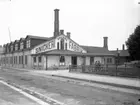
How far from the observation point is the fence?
15.3 m

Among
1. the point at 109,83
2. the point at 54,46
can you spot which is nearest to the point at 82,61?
the point at 54,46

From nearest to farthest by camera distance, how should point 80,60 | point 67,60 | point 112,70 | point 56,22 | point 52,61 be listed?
point 112,70, point 52,61, point 67,60, point 80,60, point 56,22

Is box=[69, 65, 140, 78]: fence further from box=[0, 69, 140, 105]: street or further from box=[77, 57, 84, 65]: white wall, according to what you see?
box=[77, 57, 84, 65]: white wall

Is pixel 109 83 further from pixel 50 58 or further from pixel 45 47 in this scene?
pixel 45 47

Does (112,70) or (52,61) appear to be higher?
(52,61)

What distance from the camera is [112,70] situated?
17.8 meters

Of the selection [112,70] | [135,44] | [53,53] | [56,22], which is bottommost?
[112,70]

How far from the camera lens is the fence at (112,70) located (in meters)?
15.3

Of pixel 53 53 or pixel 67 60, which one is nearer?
pixel 53 53

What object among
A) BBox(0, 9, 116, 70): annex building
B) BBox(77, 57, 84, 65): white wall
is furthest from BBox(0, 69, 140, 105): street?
BBox(77, 57, 84, 65): white wall

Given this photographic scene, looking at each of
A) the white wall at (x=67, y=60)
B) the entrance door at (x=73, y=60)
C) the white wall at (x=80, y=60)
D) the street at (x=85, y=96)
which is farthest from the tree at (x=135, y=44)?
the street at (x=85, y=96)

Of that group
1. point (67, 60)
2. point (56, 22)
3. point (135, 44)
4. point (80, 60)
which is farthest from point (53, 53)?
point (135, 44)

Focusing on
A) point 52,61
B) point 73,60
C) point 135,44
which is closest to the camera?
point 52,61

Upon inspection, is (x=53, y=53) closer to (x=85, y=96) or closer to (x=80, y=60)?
(x=80, y=60)
